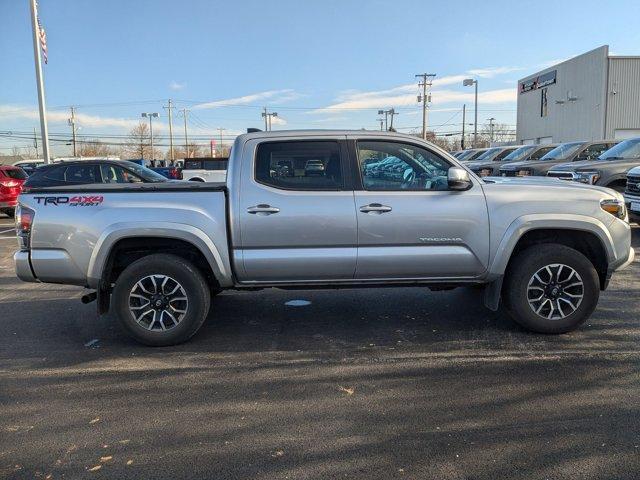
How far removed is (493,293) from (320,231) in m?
1.77

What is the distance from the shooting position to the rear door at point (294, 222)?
466 cm

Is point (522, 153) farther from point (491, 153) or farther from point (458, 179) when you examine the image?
point (458, 179)

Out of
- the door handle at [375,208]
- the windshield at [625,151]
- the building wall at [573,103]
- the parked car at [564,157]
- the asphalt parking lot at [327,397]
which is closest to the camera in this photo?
the asphalt parking lot at [327,397]

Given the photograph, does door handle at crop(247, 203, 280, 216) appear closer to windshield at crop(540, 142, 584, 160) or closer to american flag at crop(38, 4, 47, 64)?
windshield at crop(540, 142, 584, 160)

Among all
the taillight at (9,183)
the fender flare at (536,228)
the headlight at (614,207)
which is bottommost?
the fender flare at (536,228)

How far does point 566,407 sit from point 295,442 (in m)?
1.84

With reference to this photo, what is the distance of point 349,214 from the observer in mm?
4676

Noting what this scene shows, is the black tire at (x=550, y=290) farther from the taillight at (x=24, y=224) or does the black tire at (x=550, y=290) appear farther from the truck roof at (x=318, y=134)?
the taillight at (x=24, y=224)

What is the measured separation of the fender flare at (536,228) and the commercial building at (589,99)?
31516mm

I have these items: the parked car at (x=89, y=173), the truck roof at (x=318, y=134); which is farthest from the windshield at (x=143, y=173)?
the truck roof at (x=318, y=134)

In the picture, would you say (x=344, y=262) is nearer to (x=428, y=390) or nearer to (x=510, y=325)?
(x=428, y=390)

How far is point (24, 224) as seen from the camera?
15.4 feet

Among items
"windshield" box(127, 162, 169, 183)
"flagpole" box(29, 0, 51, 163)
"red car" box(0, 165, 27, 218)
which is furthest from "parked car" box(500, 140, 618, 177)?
"flagpole" box(29, 0, 51, 163)

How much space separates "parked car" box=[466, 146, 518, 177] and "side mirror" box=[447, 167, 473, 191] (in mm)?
13377
